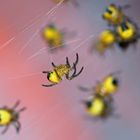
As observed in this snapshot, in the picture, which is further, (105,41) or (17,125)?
(105,41)

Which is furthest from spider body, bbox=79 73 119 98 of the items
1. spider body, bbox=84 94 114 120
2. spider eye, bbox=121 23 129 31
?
spider eye, bbox=121 23 129 31

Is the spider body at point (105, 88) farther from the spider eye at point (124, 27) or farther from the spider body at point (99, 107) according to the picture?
the spider eye at point (124, 27)

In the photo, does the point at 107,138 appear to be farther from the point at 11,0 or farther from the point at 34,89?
the point at 11,0

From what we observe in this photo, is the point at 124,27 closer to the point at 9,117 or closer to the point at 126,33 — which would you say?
the point at 126,33

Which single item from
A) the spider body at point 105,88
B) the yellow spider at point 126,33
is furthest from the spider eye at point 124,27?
the spider body at point 105,88

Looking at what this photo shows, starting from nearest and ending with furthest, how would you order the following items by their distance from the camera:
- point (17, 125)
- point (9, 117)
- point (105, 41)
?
point (9, 117) → point (17, 125) → point (105, 41)

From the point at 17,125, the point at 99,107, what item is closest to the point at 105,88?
the point at 99,107

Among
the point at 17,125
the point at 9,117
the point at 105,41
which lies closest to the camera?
the point at 9,117

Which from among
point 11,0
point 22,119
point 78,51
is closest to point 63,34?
point 78,51
